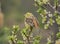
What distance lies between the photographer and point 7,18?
5.37 m

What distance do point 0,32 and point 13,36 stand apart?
1686mm

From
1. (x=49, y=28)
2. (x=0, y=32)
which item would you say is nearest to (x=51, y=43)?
(x=49, y=28)

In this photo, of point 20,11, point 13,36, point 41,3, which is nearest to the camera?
point 13,36

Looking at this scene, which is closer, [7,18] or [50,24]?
[50,24]

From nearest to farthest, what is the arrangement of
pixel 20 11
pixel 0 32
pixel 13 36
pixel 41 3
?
pixel 13 36 < pixel 41 3 < pixel 0 32 < pixel 20 11

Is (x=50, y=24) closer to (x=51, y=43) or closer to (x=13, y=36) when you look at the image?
(x=51, y=43)

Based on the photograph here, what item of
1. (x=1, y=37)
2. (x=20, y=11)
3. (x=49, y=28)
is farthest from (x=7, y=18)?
(x=49, y=28)

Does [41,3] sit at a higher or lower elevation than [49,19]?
higher

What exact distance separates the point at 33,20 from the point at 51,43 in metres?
0.21

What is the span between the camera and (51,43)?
1.80m

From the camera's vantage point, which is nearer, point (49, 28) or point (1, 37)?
point (49, 28)

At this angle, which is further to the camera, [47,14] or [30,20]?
[47,14]

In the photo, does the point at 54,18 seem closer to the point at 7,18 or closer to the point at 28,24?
the point at 28,24

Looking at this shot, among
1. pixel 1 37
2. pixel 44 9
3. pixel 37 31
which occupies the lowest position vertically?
pixel 1 37
